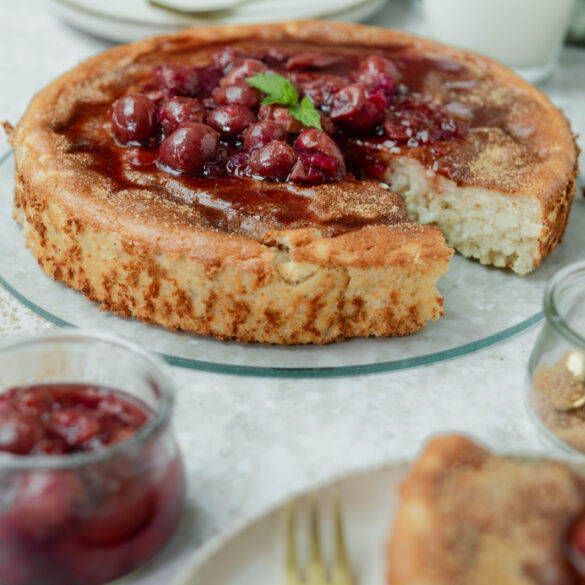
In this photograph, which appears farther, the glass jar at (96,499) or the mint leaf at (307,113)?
the mint leaf at (307,113)

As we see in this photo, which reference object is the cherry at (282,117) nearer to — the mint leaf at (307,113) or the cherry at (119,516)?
the mint leaf at (307,113)

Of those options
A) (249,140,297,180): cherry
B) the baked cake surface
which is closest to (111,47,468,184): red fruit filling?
(249,140,297,180): cherry

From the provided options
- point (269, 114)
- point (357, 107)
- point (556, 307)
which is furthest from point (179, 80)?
point (556, 307)

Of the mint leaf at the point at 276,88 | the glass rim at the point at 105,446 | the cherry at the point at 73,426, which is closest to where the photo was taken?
the glass rim at the point at 105,446

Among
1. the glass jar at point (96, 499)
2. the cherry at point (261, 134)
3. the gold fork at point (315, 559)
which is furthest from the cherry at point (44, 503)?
the cherry at point (261, 134)

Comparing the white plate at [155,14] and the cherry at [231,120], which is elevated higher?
the cherry at [231,120]

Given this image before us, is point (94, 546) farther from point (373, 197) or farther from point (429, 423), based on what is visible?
point (373, 197)

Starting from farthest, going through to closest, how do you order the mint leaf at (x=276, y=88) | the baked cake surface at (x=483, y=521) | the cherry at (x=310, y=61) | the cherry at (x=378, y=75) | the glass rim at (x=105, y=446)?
the cherry at (x=310, y=61) → the cherry at (x=378, y=75) → the mint leaf at (x=276, y=88) → the glass rim at (x=105, y=446) → the baked cake surface at (x=483, y=521)
